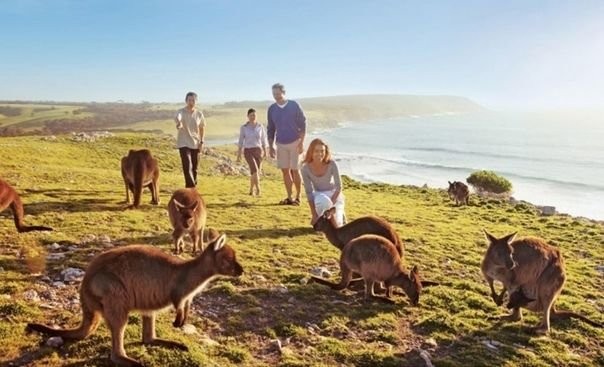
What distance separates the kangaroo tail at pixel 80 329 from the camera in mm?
4902

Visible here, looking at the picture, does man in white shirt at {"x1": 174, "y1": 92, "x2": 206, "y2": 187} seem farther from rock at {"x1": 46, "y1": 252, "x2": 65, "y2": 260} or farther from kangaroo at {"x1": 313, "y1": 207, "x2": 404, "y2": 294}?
kangaroo at {"x1": 313, "y1": 207, "x2": 404, "y2": 294}

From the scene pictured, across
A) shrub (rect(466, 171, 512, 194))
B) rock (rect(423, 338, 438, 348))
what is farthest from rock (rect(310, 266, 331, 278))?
shrub (rect(466, 171, 512, 194))

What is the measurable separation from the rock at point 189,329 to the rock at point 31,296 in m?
1.90

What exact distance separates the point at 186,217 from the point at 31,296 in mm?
2437

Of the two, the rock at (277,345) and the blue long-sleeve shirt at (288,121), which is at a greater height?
the blue long-sleeve shirt at (288,121)

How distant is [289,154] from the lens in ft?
41.8

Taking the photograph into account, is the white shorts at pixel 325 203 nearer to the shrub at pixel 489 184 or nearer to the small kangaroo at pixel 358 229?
the small kangaroo at pixel 358 229

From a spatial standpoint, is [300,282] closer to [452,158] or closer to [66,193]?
[66,193]

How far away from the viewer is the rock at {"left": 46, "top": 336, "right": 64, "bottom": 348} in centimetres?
503

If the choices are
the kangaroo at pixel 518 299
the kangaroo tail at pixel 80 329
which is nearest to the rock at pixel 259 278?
the kangaroo tail at pixel 80 329

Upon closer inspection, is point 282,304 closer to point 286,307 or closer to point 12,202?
point 286,307

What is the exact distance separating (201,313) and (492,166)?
56.6 m

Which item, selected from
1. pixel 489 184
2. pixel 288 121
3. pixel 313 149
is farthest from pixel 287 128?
pixel 489 184

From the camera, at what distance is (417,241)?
11.8 m
